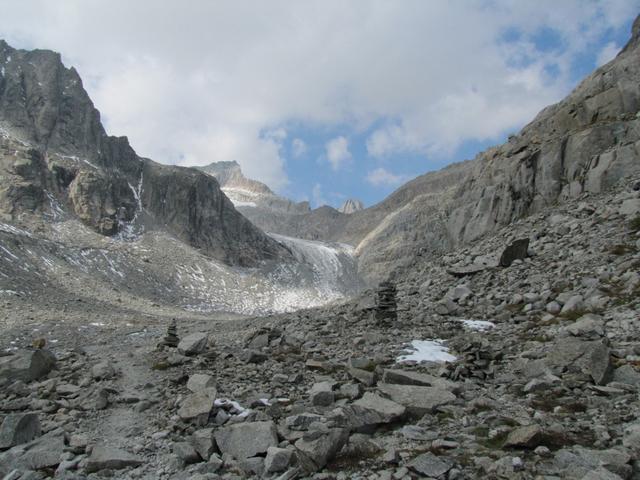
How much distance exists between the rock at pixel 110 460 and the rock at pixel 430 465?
505 cm

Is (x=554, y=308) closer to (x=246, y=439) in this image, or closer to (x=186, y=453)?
(x=246, y=439)

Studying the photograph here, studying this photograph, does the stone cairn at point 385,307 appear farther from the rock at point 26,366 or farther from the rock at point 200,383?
the rock at point 26,366

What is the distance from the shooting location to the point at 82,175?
95500mm

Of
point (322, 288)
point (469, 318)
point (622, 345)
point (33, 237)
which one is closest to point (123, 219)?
point (33, 237)

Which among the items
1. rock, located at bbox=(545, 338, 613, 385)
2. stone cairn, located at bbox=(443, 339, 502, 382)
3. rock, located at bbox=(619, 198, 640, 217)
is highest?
rock, located at bbox=(619, 198, 640, 217)

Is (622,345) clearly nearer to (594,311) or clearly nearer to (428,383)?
(594,311)

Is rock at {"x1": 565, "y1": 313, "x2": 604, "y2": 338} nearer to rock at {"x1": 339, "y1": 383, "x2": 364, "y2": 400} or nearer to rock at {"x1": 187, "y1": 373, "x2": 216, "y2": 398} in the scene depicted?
rock at {"x1": 339, "y1": 383, "x2": 364, "y2": 400}

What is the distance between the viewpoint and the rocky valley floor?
7.07 metres

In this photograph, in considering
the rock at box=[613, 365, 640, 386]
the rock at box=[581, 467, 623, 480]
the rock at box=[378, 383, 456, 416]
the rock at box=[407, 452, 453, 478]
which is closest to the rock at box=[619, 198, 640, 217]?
the rock at box=[613, 365, 640, 386]

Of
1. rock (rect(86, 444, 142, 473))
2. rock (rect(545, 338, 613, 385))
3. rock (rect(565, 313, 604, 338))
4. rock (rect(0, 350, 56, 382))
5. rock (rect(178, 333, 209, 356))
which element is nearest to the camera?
rock (rect(86, 444, 142, 473))

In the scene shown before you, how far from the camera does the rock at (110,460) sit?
8.07 metres

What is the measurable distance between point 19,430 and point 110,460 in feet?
8.70

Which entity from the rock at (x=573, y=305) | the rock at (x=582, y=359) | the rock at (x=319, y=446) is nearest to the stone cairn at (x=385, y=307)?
the rock at (x=573, y=305)

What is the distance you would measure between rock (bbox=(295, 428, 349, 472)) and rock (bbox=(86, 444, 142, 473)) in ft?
10.5
